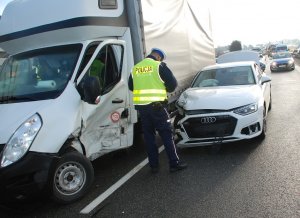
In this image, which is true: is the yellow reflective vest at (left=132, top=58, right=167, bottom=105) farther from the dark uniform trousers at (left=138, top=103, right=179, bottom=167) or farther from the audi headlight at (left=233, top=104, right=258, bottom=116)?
the audi headlight at (left=233, top=104, right=258, bottom=116)

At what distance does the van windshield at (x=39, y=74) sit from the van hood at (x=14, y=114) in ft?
0.52

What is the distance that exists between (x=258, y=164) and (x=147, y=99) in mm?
1976

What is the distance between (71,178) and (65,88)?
120 centimetres

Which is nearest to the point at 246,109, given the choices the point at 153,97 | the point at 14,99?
the point at 153,97

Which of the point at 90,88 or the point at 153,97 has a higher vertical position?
the point at 90,88

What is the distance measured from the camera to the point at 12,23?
6141 millimetres

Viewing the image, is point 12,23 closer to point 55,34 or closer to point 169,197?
point 55,34

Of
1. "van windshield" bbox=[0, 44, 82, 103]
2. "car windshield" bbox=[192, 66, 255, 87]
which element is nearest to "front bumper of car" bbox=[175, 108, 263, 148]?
"car windshield" bbox=[192, 66, 255, 87]

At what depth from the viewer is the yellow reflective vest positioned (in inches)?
225

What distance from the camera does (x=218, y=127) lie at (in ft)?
21.5

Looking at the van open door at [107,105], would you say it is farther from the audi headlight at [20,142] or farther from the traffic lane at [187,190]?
the audi headlight at [20,142]

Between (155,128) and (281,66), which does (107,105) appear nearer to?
(155,128)

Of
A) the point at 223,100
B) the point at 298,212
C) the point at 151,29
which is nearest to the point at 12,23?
the point at 151,29

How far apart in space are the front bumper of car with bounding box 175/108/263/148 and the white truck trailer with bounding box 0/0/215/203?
40.6 inches
